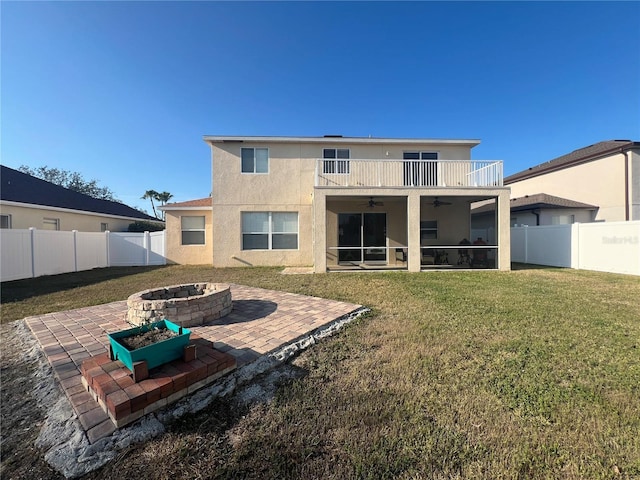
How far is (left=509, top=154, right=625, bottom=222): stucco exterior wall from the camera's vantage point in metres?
15.0

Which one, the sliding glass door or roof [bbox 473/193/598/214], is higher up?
roof [bbox 473/193/598/214]

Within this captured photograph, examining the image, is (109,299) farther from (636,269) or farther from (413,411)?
(636,269)

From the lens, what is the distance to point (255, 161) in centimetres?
1259

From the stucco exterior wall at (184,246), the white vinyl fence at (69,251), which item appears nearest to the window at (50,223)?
the white vinyl fence at (69,251)

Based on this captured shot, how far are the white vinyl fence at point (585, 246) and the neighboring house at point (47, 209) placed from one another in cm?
2416

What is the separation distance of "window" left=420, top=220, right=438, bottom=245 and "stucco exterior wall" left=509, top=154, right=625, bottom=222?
11.3m

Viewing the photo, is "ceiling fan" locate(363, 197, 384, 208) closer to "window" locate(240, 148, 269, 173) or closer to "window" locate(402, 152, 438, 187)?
"window" locate(402, 152, 438, 187)

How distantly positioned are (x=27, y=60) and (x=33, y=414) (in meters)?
9.79

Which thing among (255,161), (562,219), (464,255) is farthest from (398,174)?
(562,219)

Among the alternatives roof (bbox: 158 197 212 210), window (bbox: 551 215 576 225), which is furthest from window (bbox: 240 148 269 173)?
window (bbox: 551 215 576 225)

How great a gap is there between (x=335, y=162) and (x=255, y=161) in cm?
385

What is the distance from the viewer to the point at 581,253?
10891 millimetres

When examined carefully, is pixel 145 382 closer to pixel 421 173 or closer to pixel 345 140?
pixel 421 173

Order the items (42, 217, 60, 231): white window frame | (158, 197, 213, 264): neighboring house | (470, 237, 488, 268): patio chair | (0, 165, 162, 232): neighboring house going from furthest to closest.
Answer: (158, 197, 213, 264): neighboring house → (42, 217, 60, 231): white window frame → (470, 237, 488, 268): patio chair → (0, 165, 162, 232): neighboring house
